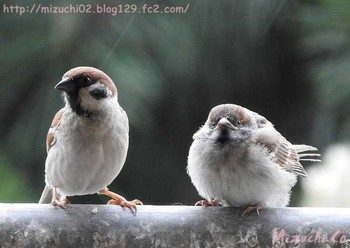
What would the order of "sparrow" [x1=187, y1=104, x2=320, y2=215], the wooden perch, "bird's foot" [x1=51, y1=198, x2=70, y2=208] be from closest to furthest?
1. the wooden perch
2. "bird's foot" [x1=51, y1=198, x2=70, y2=208]
3. "sparrow" [x1=187, y1=104, x2=320, y2=215]

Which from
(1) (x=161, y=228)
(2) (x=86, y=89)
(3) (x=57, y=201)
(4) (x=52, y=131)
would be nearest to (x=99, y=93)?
(2) (x=86, y=89)

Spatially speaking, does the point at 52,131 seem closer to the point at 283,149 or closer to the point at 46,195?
the point at 46,195

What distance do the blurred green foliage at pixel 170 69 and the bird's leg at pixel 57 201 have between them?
0.04m

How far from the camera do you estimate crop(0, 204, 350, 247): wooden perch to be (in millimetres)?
1990

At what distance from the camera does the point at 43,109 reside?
87.7 inches

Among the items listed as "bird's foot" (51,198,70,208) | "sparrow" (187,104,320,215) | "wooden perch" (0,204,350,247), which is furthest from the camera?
"sparrow" (187,104,320,215)

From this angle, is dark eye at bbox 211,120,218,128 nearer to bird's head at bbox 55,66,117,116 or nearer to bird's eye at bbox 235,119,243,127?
bird's eye at bbox 235,119,243,127

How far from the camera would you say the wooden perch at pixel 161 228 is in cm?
199

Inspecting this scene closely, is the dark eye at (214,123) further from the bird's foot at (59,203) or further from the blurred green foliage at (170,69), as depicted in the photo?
the bird's foot at (59,203)

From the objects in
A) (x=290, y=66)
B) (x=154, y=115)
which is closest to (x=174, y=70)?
(x=154, y=115)

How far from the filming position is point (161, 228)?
6.59 ft

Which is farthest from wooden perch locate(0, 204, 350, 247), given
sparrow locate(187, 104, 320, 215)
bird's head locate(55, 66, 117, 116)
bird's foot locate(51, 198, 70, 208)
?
bird's head locate(55, 66, 117, 116)

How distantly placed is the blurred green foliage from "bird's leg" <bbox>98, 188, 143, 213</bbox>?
38 millimetres

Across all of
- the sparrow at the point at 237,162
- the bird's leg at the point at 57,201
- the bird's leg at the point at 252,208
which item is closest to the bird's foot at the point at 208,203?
the sparrow at the point at 237,162
